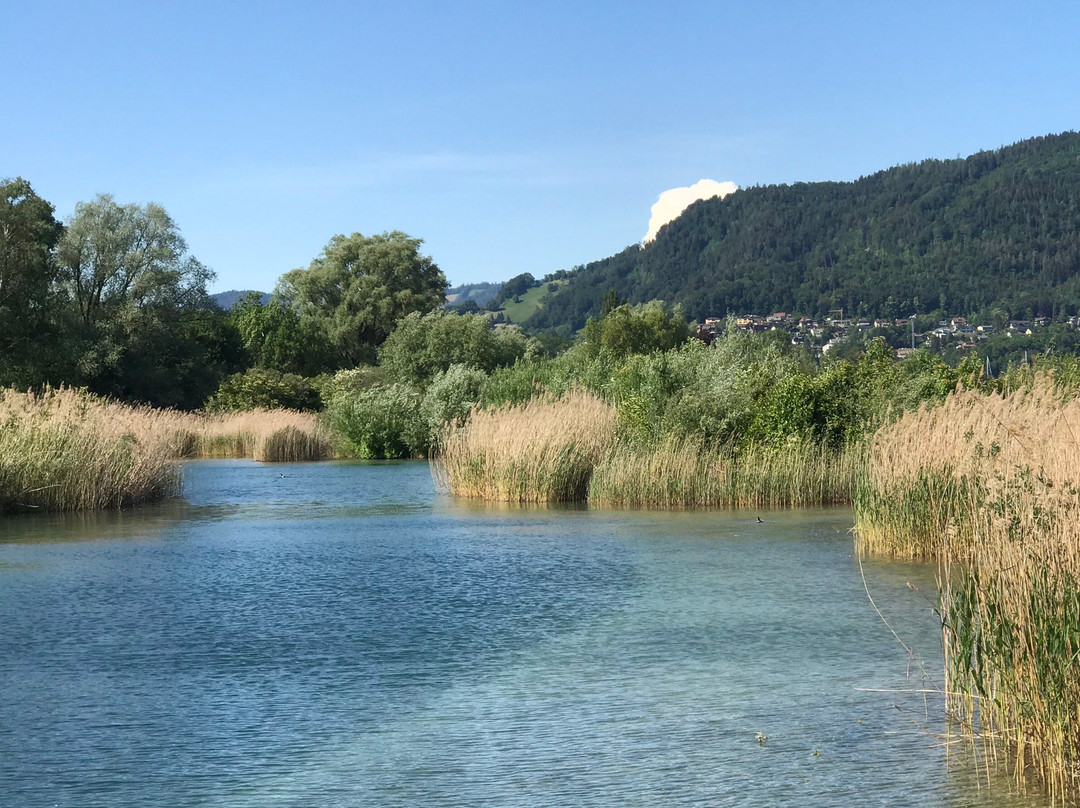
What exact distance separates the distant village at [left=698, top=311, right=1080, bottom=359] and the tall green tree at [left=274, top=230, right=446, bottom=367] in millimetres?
21000

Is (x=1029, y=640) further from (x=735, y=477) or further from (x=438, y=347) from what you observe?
(x=438, y=347)

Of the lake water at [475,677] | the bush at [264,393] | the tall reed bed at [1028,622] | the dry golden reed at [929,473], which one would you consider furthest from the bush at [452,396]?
the tall reed bed at [1028,622]

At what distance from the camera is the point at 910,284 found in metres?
124

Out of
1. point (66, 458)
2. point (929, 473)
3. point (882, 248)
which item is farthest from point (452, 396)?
point (882, 248)

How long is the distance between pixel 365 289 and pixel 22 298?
31782 millimetres

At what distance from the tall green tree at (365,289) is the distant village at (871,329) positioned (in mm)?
21000

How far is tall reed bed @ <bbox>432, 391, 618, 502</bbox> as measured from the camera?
874 inches

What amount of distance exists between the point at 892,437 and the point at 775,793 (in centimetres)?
933

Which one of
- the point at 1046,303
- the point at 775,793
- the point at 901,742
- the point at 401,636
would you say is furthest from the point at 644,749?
the point at 1046,303

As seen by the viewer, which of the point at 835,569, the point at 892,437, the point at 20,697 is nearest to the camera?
the point at 20,697

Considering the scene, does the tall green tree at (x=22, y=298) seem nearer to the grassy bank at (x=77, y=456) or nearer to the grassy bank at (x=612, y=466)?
the grassy bank at (x=77, y=456)

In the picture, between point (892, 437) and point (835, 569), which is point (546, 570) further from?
point (892, 437)

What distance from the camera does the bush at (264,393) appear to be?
56094mm

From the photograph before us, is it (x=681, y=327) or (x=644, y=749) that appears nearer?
(x=644, y=749)
